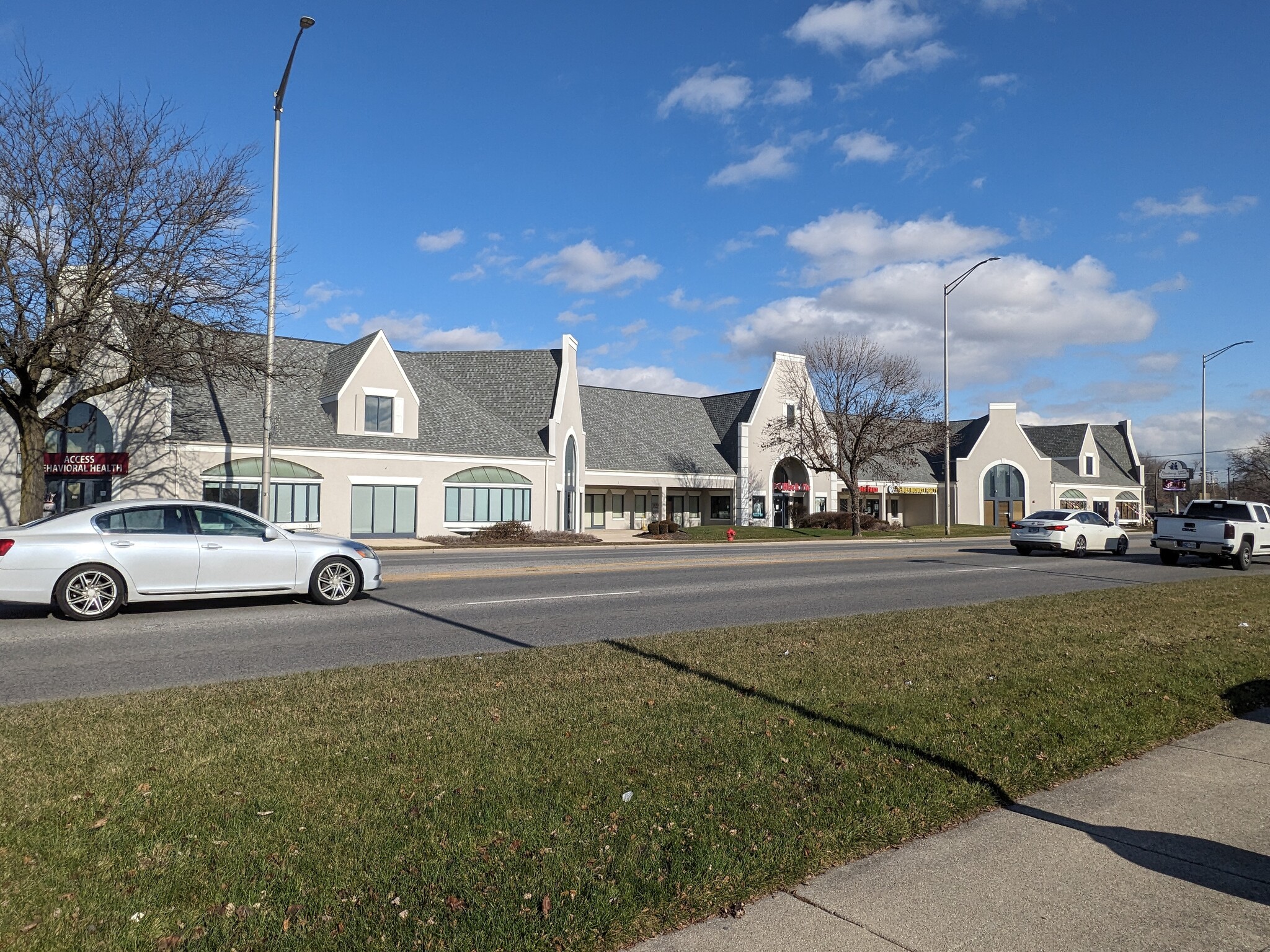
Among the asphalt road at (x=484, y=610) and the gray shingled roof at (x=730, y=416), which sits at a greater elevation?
the gray shingled roof at (x=730, y=416)

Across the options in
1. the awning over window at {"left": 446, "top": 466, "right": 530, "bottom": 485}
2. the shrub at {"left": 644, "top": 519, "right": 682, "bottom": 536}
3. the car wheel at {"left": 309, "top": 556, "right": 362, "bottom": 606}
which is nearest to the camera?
the car wheel at {"left": 309, "top": 556, "right": 362, "bottom": 606}

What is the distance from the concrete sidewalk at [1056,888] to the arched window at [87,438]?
35116mm

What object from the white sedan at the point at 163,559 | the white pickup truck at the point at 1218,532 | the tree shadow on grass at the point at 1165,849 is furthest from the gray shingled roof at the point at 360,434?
the tree shadow on grass at the point at 1165,849

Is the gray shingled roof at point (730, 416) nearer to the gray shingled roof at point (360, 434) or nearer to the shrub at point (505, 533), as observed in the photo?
the gray shingled roof at point (360, 434)

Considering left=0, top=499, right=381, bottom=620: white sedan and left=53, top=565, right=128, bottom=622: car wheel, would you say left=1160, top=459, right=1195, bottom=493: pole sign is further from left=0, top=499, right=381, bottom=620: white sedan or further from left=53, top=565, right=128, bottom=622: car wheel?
left=53, top=565, right=128, bottom=622: car wheel

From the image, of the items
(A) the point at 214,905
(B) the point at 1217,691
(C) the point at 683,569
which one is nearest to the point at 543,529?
(C) the point at 683,569

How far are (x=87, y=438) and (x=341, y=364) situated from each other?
11.1 metres

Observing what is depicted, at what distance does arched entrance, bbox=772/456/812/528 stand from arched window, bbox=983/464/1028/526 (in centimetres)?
1640

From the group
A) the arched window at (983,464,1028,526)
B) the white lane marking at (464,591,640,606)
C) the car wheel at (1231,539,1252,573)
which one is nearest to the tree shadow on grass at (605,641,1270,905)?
the white lane marking at (464,591,640,606)

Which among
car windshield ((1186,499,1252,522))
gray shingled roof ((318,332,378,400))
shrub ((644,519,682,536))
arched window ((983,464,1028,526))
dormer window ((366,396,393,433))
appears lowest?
shrub ((644,519,682,536))

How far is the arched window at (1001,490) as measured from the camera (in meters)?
67.1

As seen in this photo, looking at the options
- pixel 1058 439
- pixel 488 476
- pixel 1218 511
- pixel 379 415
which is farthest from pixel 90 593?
pixel 1058 439

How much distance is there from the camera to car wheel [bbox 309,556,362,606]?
13117 millimetres

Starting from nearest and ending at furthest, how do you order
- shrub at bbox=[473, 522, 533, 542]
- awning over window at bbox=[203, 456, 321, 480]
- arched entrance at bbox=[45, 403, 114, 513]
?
arched entrance at bbox=[45, 403, 114, 513], awning over window at bbox=[203, 456, 321, 480], shrub at bbox=[473, 522, 533, 542]
